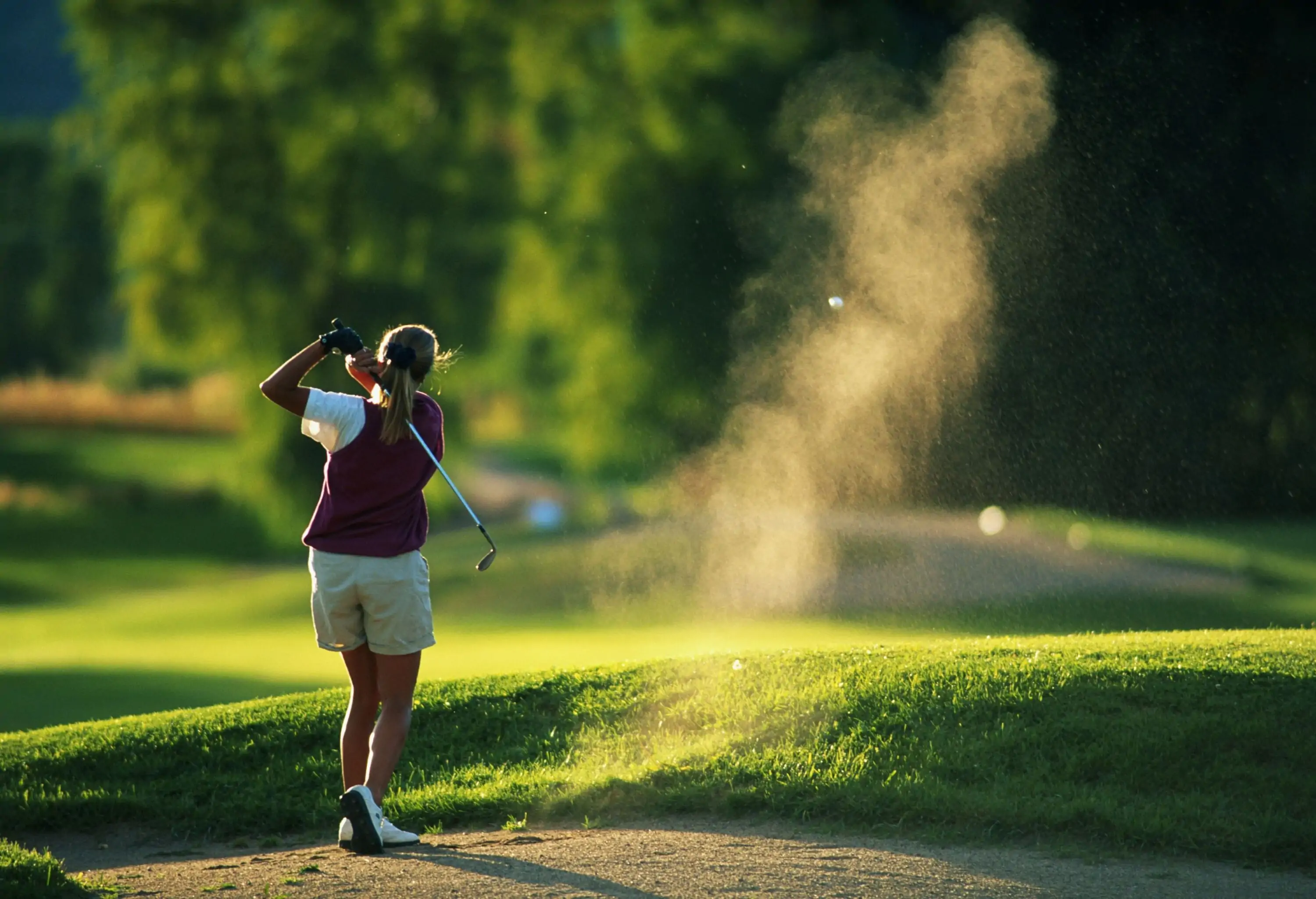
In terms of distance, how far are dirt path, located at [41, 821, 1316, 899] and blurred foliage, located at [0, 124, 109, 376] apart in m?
46.7

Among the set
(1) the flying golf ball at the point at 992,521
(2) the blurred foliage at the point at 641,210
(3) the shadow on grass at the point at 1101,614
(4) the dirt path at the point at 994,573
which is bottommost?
(3) the shadow on grass at the point at 1101,614

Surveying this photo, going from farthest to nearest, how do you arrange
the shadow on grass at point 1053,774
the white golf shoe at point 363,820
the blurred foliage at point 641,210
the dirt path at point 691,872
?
the blurred foliage at point 641,210
the shadow on grass at point 1053,774
the white golf shoe at point 363,820
the dirt path at point 691,872

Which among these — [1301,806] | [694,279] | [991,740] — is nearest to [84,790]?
[991,740]

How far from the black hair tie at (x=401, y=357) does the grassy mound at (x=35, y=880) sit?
213 cm

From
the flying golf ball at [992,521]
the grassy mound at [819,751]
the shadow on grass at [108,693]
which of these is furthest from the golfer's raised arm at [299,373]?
the flying golf ball at [992,521]

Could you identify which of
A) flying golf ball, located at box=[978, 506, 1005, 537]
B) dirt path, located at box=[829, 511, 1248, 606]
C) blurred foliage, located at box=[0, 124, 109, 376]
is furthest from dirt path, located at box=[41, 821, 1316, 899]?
blurred foliage, located at box=[0, 124, 109, 376]

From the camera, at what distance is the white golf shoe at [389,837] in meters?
5.33

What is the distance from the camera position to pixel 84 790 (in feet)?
22.8

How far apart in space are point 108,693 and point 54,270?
41589 millimetres

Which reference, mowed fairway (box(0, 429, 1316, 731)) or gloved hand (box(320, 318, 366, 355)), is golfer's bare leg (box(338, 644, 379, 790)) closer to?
gloved hand (box(320, 318, 366, 355))

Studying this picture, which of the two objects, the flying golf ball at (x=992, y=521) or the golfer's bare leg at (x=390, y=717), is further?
the flying golf ball at (x=992, y=521)

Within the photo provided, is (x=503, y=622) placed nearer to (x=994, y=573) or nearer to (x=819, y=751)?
(x=994, y=573)

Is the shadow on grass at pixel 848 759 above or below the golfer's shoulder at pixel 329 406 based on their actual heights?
below

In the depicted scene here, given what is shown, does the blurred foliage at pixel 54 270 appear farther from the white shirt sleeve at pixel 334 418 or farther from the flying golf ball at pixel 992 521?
the white shirt sleeve at pixel 334 418
